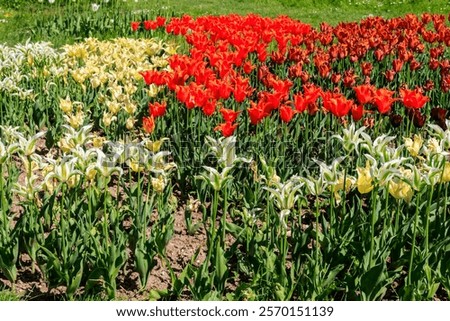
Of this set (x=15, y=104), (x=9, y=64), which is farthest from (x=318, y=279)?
(x=9, y=64)

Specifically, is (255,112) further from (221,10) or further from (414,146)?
(221,10)

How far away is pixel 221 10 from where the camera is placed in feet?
54.9

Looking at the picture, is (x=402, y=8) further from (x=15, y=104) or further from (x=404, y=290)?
(x=404, y=290)

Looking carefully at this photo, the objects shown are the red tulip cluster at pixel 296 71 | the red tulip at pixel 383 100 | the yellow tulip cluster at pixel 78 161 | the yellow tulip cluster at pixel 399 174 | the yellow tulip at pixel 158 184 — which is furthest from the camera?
the red tulip cluster at pixel 296 71

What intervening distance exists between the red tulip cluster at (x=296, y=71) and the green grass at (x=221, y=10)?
3.66 meters

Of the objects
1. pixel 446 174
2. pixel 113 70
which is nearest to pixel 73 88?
pixel 113 70

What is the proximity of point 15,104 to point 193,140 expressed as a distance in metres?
2.31

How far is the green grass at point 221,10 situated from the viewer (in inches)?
501

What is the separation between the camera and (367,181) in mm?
3727

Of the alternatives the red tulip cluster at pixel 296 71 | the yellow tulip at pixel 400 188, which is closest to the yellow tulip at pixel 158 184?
the red tulip cluster at pixel 296 71

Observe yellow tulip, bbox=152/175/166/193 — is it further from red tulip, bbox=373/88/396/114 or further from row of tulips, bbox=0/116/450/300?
red tulip, bbox=373/88/396/114

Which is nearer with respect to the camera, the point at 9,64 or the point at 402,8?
the point at 9,64

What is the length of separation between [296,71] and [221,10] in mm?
10467

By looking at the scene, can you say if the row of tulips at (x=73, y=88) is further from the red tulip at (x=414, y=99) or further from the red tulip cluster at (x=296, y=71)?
the red tulip at (x=414, y=99)
